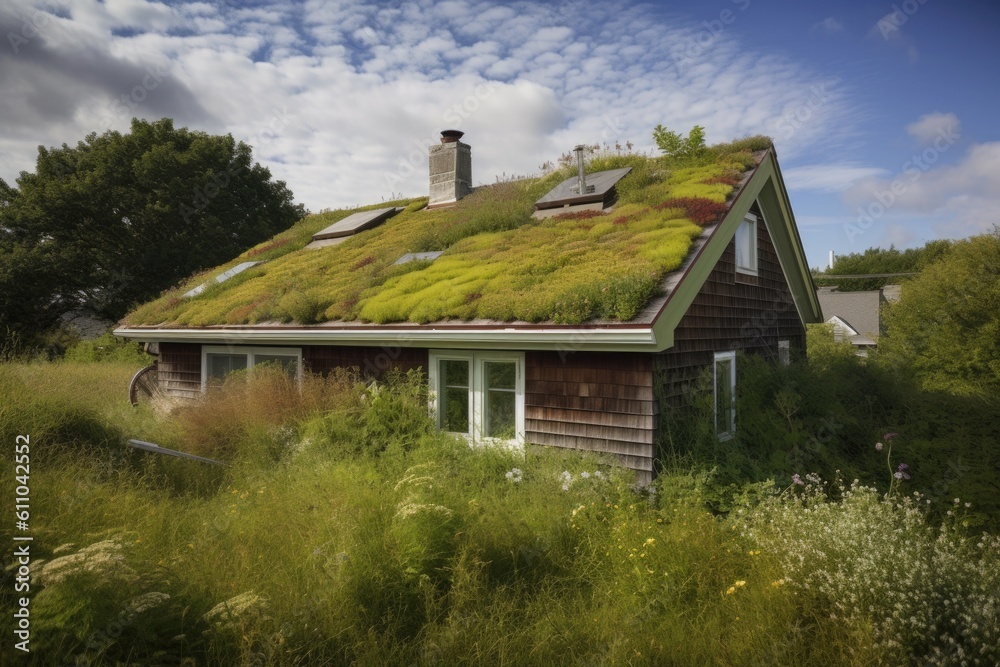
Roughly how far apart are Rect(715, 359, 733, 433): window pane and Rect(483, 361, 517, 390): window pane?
3.32 meters

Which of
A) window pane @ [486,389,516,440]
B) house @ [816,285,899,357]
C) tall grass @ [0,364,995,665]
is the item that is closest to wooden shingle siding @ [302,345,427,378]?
window pane @ [486,389,516,440]

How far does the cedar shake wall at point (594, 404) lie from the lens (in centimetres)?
733

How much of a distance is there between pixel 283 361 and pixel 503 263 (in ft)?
17.2

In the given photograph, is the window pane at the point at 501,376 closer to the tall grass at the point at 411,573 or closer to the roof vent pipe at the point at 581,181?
the tall grass at the point at 411,573

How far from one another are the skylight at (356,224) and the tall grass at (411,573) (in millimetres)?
9355

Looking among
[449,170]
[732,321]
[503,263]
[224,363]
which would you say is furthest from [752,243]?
[224,363]

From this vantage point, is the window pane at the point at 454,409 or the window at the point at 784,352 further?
the window at the point at 784,352

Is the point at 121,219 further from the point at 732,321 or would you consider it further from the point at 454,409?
the point at 732,321

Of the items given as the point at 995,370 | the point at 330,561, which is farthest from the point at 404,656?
the point at 995,370

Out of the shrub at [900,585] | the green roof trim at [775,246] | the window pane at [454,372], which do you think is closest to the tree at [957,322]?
the green roof trim at [775,246]

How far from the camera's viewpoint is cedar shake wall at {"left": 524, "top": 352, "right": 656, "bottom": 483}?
7.33 m

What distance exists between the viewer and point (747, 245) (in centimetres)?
1122

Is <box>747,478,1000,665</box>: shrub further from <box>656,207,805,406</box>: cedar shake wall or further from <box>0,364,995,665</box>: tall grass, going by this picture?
<box>656,207,805,406</box>: cedar shake wall

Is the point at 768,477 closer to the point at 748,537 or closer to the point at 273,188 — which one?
the point at 748,537
